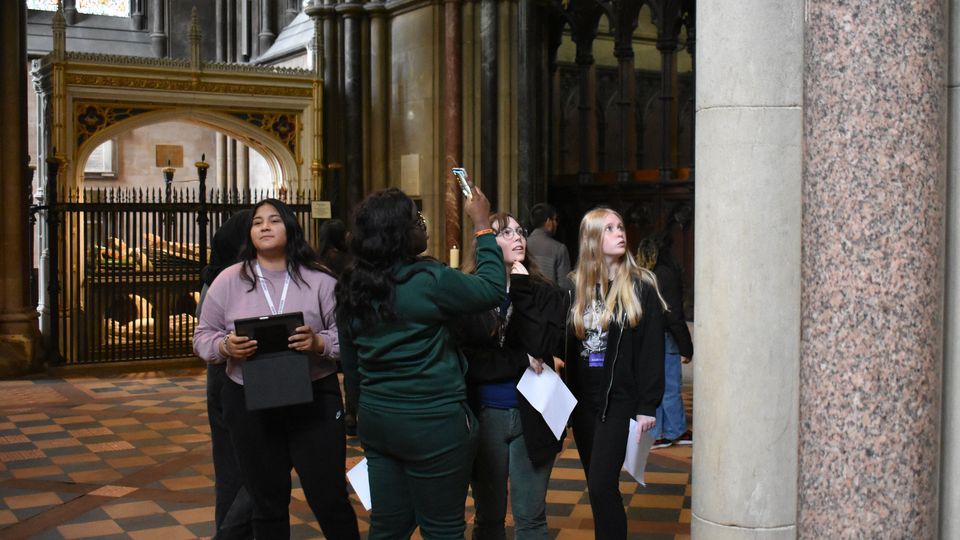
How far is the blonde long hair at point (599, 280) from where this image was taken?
4.07 meters

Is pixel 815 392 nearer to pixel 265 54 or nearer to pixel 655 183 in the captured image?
pixel 655 183

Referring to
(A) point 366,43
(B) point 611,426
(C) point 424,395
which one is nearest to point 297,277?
(C) point 424,395

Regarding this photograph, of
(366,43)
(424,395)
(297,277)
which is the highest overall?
(366,43)

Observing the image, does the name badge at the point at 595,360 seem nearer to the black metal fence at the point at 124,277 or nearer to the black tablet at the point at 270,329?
the black tablet at the point at 270,329

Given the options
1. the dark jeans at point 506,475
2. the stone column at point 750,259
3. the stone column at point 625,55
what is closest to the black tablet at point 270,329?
the dark jeans at point 506,475

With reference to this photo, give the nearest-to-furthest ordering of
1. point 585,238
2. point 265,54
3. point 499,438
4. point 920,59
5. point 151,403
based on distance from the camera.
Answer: point 920,59 < point 499,438 < point 585,238 < point 151,403 < point 265,54

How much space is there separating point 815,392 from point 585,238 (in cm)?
154

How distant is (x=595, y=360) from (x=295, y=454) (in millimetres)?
1083

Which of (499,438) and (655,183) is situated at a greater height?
(655,183)

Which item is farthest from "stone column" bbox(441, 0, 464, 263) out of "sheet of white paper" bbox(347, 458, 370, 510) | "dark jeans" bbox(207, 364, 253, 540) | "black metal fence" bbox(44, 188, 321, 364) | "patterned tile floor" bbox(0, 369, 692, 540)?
"sheet of white paper" bbox(347, 458, 370, 510)

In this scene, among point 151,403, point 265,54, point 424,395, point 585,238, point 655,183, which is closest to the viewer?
point 424,395

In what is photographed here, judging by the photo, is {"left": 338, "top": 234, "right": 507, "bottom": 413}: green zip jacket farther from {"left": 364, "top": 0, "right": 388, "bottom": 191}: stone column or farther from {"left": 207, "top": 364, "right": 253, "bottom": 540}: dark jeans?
{"left": 364, "top": 0, "right": 388, "bottom": 191}: stone column

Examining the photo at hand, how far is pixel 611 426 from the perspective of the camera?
3996 millimetres

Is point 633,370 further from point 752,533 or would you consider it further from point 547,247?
point 547,247
